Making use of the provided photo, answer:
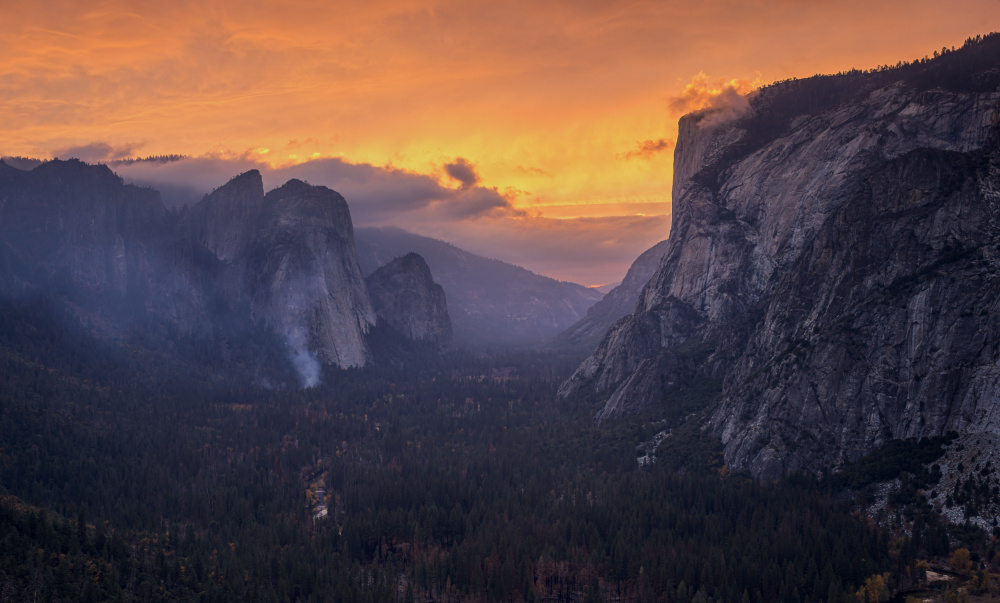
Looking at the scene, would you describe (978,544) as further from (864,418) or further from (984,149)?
(984,149)

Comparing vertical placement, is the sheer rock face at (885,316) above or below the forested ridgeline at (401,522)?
above

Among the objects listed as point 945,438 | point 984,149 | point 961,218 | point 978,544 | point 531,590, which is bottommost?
point 531,590

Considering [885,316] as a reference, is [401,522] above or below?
below

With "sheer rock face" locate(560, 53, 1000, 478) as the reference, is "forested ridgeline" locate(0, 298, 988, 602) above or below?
below

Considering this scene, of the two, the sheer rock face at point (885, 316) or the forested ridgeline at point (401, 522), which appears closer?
the forested ridgeline at point (401, 522)

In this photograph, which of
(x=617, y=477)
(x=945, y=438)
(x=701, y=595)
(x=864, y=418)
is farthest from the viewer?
(x=617, y=477)

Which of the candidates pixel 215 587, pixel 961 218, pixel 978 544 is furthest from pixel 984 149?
pixel 215 587

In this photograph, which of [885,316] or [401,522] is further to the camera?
[885,316]

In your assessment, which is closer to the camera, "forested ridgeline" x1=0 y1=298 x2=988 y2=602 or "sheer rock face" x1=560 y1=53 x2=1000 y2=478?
"forested ridgeline" x1=0 y1=298 x2=988 y2=602
